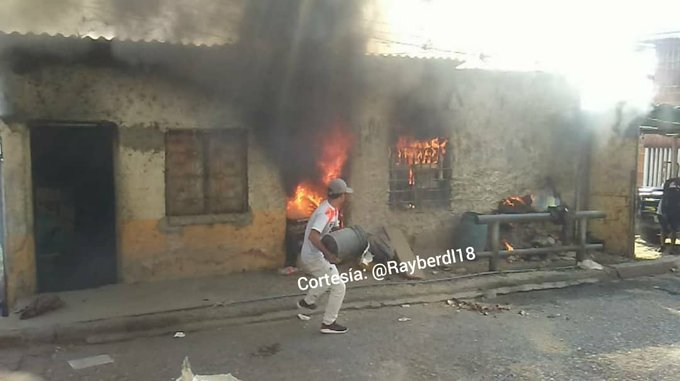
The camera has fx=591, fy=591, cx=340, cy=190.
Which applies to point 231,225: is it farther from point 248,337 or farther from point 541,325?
point 541,325

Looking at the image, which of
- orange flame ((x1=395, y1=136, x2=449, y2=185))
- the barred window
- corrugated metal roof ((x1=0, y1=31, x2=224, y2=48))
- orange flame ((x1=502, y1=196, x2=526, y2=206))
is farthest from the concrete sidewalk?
corrugated metal roof ((x1=0, y1=31, x2=224, y2=48))

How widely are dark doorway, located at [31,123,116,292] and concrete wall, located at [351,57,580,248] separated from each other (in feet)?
12.2

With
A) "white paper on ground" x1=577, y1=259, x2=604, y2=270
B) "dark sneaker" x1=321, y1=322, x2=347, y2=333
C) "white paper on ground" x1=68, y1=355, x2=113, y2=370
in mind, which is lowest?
"white paper on ground" x1=68, y1=355, x2=113, y2=370

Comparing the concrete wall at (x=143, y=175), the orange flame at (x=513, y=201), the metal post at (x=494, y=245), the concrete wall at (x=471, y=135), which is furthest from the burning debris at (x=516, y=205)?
the concrete wall at (x=143, y=175)

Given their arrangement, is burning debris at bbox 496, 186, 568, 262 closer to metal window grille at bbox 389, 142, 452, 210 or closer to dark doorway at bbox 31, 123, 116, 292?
metal window grille at bbox 389, 142, 452, 210

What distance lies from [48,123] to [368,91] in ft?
15.2

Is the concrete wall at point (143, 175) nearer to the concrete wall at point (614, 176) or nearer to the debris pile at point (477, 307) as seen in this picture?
the debris pile at point (477, 307)

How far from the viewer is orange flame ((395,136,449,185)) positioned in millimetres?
9922

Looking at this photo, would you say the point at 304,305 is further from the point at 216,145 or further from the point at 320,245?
the point at 216,145

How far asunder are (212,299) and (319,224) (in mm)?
1904

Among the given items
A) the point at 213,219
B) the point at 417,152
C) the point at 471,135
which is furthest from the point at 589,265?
the point at 213,219

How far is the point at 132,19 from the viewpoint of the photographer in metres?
8.04

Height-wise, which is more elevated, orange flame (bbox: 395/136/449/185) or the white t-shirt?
orange flame (bbox: 395/136/449/185)

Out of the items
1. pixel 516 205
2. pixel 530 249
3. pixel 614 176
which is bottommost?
pixel 530 249
